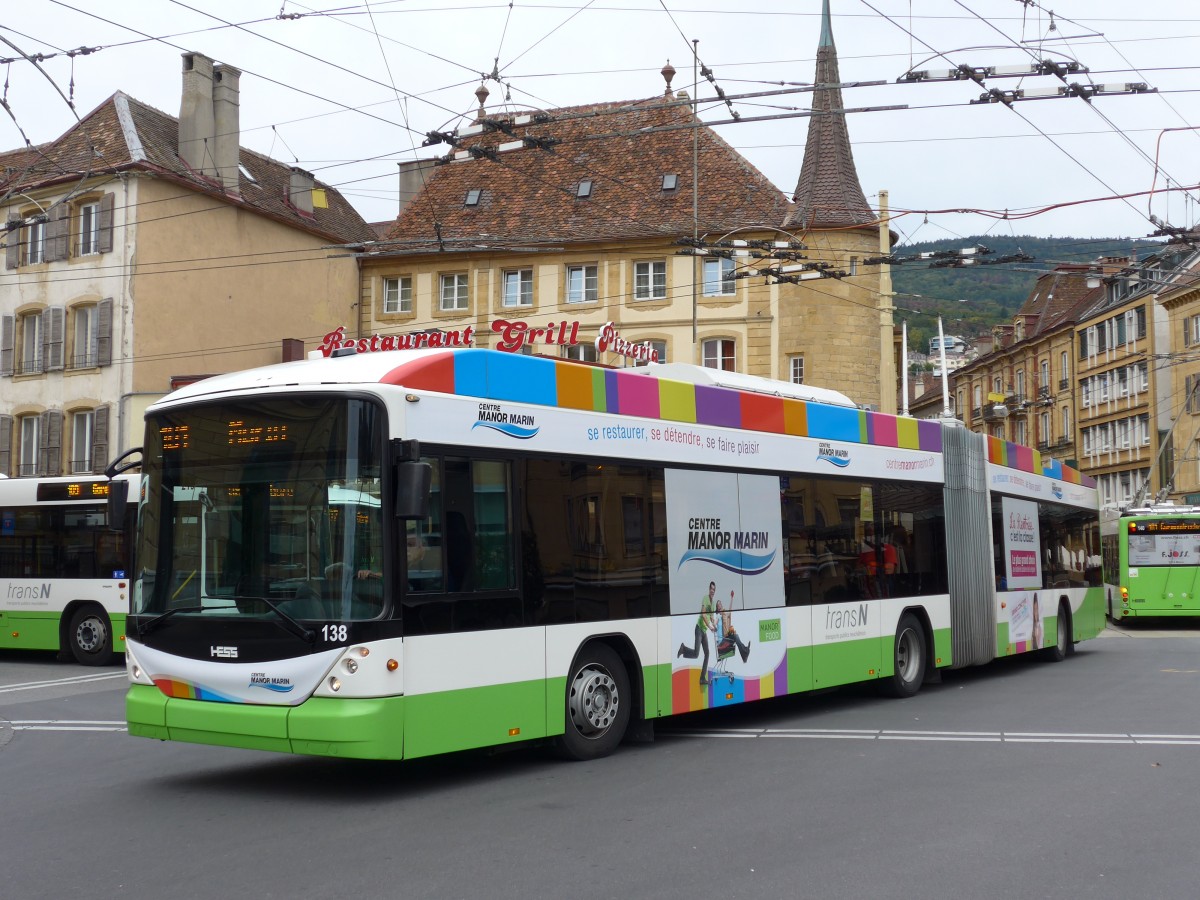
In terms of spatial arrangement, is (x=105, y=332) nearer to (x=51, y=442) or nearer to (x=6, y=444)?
(x=51, y=442)

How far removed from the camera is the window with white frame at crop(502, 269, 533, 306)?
47625 mm

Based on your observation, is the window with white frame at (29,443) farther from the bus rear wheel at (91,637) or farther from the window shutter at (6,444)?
the bus rear wheel at (91,637)

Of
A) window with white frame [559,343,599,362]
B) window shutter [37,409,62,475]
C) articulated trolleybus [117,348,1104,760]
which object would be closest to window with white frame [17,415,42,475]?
window shutter [37,409,62,475]

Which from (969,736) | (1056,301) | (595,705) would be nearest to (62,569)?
(595,705)

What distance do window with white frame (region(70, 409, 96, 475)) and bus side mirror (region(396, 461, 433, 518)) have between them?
35205 millimetres

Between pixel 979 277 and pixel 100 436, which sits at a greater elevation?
pixel 979 277

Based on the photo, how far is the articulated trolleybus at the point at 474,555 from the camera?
29.2 feet

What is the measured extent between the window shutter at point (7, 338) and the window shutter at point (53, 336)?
5.47 feet

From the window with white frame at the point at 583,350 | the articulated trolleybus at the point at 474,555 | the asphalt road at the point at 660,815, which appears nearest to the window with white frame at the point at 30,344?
the window with white frame at the point at 583,350

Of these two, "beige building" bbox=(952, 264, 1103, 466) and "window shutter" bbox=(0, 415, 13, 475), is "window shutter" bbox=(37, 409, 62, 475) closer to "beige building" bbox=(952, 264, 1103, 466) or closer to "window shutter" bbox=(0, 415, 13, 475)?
"window shutter" bbox=(0, 415, 13, 475)

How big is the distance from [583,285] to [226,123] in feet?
40.5

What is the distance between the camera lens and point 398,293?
4950 centimetres

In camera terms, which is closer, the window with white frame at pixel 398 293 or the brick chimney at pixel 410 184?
the window with white frame at pixel 398 293

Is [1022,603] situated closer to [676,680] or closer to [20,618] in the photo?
[676,680]
